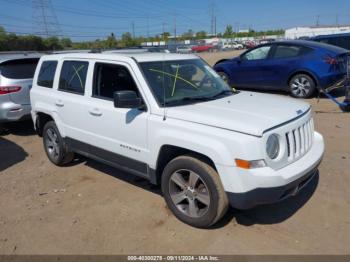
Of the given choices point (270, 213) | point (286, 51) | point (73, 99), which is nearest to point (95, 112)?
point (73, 99)

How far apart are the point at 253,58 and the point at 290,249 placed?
8.34m

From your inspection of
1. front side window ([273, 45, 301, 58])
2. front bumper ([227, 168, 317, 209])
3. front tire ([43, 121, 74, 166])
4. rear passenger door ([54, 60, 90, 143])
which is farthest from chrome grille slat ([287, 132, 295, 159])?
front side window ([273, 45, 301, 58])

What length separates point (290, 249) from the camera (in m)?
3.40

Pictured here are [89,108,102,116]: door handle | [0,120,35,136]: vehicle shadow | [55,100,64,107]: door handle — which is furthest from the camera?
[0,120,35,136]: vehicle shadow

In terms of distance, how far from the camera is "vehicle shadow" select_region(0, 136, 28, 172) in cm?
627

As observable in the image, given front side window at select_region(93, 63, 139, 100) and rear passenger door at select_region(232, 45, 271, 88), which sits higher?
front side window at select_region(93, 63, 139, 100)

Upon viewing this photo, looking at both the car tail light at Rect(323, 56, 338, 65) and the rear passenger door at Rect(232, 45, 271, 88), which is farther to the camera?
the rear passenger door at Rect(232, 45, 271, 88)

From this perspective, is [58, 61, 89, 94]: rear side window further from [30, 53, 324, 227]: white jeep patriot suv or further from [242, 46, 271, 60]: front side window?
[242, 46, 271, 60]: front side window

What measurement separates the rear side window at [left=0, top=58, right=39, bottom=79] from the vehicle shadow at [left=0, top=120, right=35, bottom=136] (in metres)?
1.39

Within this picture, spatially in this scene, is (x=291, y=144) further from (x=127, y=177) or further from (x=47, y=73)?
(x=47, y=73)

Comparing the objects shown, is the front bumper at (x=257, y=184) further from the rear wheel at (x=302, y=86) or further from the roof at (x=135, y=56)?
the rear wheel at (x=302, y=86)

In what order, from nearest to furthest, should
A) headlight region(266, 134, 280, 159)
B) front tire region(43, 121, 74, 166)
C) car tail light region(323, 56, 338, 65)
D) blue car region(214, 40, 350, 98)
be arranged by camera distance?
headlight region(266, 134, 280, 159), front tire region(43, 121, 74, 166), car tail light region(323, 56, 338, 65), blue car region(214, 40, 350, 98)

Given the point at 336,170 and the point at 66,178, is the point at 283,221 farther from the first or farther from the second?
the point at 66,178

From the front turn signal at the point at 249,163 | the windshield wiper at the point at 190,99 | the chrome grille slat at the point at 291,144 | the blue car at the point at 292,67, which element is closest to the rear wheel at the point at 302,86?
the blue car at the point at 292,67
